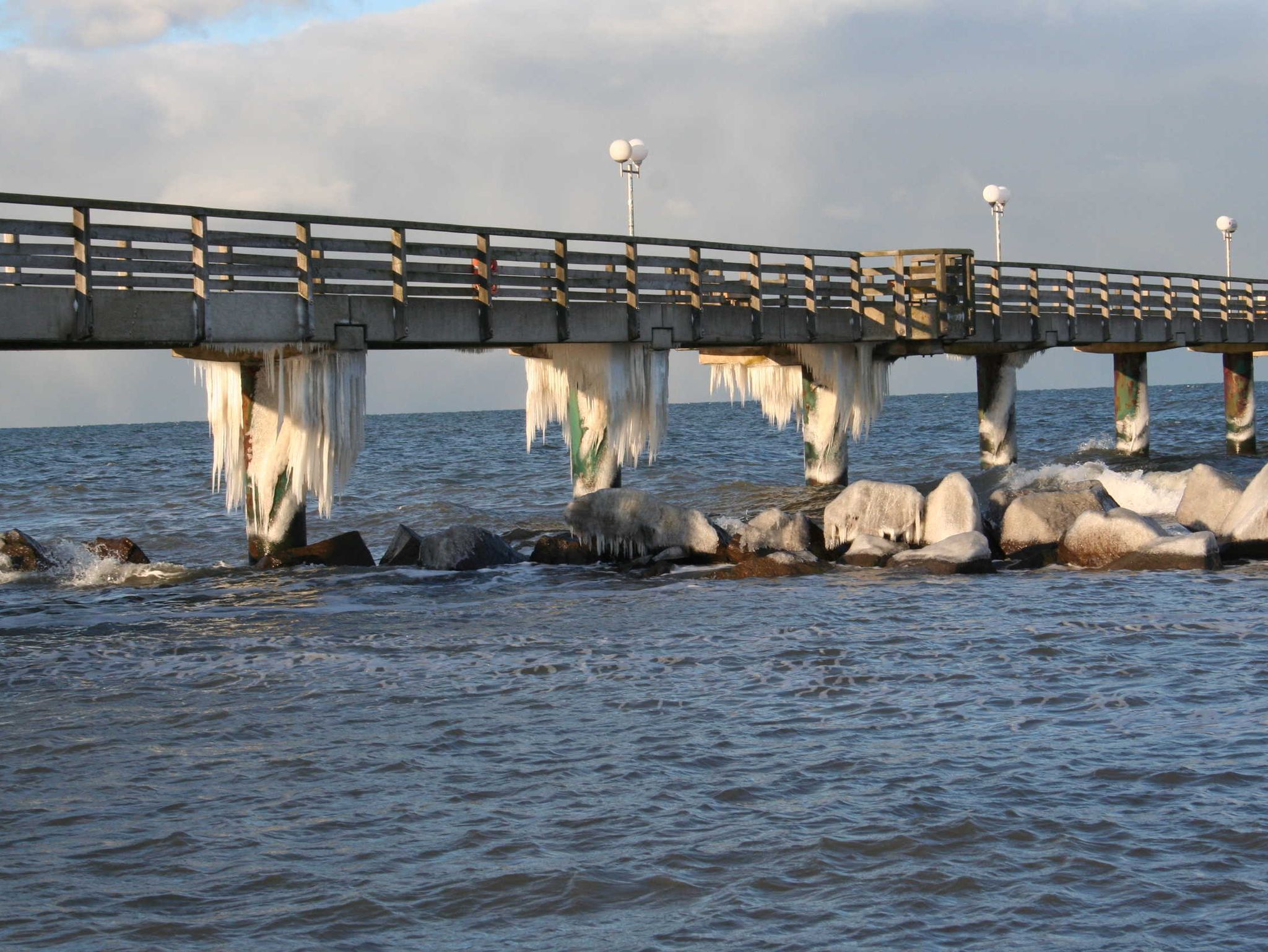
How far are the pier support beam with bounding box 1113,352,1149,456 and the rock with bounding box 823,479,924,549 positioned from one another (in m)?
17.0

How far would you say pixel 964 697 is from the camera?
9.57 metres

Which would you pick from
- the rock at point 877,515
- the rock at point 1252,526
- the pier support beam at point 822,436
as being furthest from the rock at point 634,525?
the pier support beam at point 822,436

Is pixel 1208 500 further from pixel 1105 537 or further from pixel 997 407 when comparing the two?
pixel 997 407

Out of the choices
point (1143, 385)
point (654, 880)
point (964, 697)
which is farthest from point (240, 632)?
point (1143, 385)

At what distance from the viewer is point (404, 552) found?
55.9 feet

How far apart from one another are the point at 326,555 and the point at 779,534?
4942mm

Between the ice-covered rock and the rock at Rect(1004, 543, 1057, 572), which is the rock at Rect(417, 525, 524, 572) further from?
the rock at Rect(1004, 543, 1057, 572)

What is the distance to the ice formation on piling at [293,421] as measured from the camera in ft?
52.2

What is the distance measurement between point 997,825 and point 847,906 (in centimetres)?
118

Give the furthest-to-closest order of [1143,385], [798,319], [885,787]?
[1143,385] → [798,319] → [885,787]

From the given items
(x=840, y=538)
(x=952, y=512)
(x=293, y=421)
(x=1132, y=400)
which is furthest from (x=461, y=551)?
(x=1132, y=400)

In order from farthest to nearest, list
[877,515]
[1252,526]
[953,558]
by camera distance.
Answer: [877,515] < [1252,526] < [953,558]

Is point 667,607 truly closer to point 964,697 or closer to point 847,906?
point 964,697

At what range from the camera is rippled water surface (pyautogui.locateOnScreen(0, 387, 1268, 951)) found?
6203 millimetres
